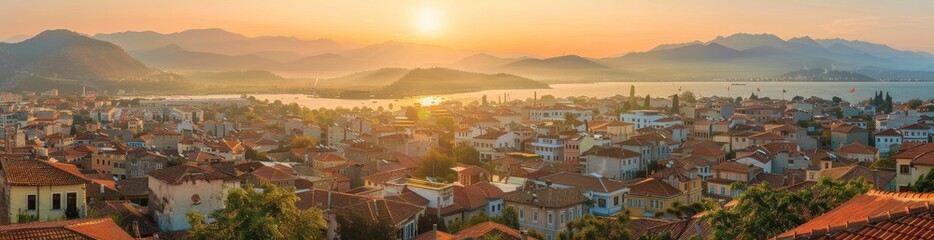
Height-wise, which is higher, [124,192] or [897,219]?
[897,219]

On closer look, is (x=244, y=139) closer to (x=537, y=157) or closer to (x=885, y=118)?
(x=537, y=157)

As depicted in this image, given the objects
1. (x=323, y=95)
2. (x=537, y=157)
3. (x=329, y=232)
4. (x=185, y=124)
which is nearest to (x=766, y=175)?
(x=537, y=157)

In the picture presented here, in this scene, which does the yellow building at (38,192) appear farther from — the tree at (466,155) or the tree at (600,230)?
the tree at (466,155)

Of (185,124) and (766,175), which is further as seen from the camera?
(185,124)

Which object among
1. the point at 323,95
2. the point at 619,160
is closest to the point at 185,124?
the point at 619,160

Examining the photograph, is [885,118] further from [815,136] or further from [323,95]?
[323,95]

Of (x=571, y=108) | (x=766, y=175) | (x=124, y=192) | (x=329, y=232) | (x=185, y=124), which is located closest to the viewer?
(x=329, y=232)

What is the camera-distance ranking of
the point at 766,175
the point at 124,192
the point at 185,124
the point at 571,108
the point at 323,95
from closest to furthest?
the point at 124,192 < the point at 766,175 < the point at 185,124 < the point at 571,108 < the point at 323,95

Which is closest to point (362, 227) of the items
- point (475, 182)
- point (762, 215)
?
point (762, 215)
